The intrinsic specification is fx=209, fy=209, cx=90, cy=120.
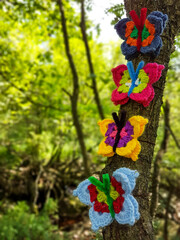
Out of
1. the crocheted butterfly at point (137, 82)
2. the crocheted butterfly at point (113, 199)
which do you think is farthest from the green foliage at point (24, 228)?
the crocheted butterfly at point (137, 82)

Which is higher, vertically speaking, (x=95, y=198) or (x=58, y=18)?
(x=58, y=18)

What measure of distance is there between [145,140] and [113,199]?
21 cm

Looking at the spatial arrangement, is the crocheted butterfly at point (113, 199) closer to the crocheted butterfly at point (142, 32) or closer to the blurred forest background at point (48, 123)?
the crocheted butterfly at point (142, 32)

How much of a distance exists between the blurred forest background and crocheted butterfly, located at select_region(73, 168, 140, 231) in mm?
1472

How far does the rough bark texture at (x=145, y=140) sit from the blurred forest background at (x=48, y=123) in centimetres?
138

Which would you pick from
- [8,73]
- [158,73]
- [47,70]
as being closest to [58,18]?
[47,70]

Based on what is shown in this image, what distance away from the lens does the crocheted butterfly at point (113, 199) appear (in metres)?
0.56

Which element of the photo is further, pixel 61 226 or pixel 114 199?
pixel 61 226

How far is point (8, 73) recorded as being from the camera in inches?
113

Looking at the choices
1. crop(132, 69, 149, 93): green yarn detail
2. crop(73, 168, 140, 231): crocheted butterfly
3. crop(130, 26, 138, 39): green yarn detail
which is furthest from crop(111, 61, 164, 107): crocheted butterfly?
crop(73, 168, 140, 231): crocheted butterfly

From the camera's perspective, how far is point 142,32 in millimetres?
733

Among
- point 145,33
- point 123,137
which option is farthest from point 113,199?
point 145,33

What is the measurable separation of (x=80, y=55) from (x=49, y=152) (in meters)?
1.90

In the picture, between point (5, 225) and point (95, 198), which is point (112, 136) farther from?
point (5, 225)
